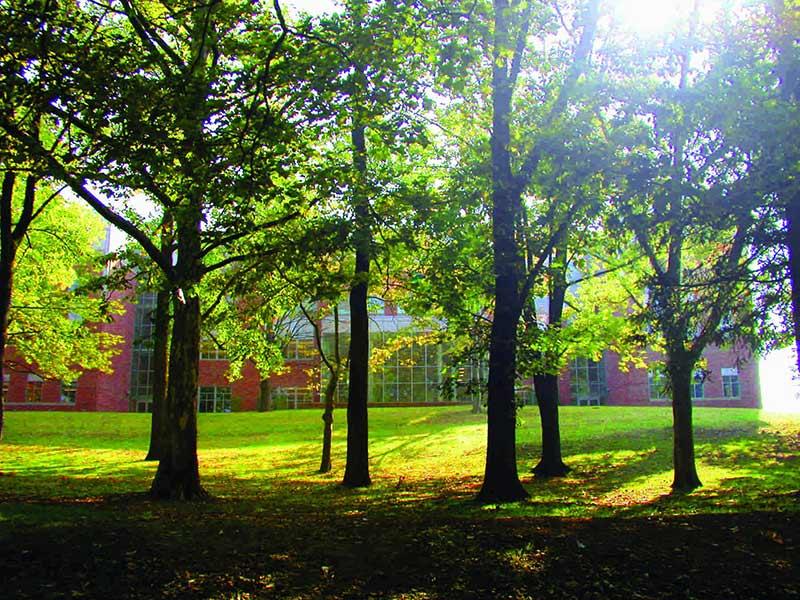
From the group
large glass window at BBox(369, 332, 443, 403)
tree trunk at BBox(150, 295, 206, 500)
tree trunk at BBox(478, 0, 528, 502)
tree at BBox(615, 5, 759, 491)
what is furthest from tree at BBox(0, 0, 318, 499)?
large glass window at BBox(369, 332, 443, 403)

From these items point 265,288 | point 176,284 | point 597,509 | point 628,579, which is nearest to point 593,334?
point 597,509

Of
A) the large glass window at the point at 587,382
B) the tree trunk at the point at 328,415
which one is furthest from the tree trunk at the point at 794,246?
the large glass window at the point at 587,382

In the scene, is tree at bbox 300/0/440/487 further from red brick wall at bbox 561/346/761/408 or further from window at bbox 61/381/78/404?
window at bbox 61/381/78/404

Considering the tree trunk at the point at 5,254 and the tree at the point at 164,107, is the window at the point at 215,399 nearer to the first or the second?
the tree trunk at the point at 5,254

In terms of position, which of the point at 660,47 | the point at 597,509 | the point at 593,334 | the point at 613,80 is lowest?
the point at 597,509

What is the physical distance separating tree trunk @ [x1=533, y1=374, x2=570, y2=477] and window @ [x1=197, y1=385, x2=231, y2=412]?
A: 3814cm

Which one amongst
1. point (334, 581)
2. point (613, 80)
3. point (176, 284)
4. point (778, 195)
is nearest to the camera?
point (334, 581)

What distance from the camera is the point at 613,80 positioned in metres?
10.9

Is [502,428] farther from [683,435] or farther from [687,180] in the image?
[683,435]

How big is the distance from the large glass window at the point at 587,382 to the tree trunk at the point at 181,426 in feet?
137

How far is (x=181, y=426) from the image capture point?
12.7 meters

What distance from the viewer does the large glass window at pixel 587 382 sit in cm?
5084

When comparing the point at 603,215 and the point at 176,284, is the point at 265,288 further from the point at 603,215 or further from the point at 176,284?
the point at 603,215

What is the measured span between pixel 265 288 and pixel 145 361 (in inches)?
1742
